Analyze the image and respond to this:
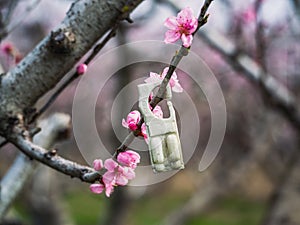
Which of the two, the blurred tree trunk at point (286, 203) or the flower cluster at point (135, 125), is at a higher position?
the flower cluster at point (135, 125)

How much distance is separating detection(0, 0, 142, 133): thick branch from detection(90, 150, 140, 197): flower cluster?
333mm

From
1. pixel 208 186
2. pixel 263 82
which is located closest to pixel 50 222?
pixel 208 186

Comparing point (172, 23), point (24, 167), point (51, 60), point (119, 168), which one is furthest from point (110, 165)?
point (24, 167)

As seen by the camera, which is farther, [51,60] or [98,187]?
[51,60]

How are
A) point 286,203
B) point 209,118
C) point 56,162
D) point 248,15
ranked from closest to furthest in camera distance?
1. point 56,162
2. point 286,203
3. point 248,15
4. point 209,118

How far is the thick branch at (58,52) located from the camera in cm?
109

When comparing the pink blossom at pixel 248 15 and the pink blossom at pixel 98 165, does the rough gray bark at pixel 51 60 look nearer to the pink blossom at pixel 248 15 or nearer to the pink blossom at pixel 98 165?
the pink blossom at pixel 98 165

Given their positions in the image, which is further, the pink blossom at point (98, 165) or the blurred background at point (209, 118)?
the blurred background at point (209, 118)

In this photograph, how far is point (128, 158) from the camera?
33.6 inches

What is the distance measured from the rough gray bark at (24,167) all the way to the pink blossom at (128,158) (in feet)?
2.58

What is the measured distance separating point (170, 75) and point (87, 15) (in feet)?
1.17

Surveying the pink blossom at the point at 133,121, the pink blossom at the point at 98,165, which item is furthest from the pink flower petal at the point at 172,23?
the pink blossom at the point at 98,165

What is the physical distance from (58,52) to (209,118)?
10.6ft

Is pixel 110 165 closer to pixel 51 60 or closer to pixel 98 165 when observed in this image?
pixel 98 165
